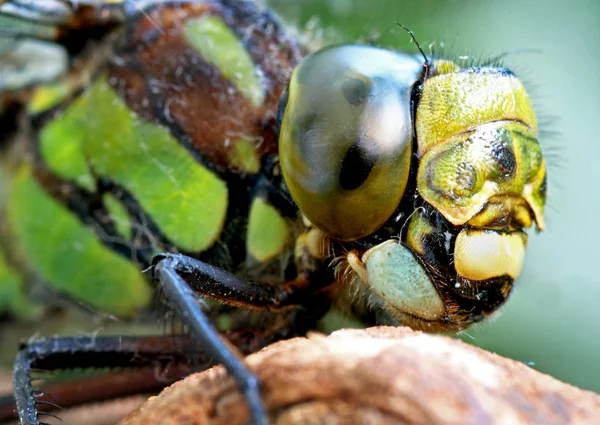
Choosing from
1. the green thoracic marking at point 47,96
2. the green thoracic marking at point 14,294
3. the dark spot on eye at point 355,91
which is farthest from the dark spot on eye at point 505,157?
the green thoracic marking at point 14,294

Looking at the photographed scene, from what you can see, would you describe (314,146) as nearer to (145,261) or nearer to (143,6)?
(145,261)

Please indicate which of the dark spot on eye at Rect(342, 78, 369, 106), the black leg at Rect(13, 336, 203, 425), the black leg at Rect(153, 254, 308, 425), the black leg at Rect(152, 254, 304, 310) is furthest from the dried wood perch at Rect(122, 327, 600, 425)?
the black leg at Rect(13, 336, 203, 425)

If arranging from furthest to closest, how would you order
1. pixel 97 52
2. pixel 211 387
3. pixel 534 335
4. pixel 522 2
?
pixel 522 2, pixel 534 335, pixel 97 52, pixel 211 387

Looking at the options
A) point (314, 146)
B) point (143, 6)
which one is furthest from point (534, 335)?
point (143, 6)

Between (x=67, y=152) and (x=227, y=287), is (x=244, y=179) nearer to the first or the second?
(x=227, y=287)

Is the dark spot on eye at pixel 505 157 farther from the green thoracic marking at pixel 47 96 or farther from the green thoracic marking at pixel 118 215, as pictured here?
the green thoracic marking at pixel 47 96

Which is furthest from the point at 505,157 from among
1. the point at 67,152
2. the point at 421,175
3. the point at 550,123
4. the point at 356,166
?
the point at 67,152
